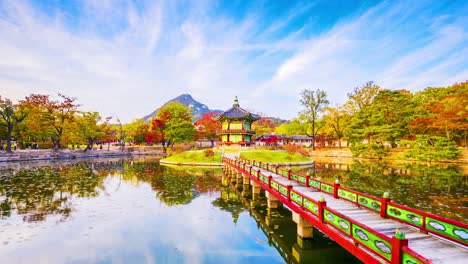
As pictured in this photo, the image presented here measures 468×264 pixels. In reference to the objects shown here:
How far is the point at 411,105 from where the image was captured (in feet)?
161

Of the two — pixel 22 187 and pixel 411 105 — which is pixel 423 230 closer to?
pixel 22 187

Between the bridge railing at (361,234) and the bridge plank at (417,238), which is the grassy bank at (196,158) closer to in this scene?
the bridge railing at (361,234)

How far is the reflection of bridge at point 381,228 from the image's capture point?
5.81 metres

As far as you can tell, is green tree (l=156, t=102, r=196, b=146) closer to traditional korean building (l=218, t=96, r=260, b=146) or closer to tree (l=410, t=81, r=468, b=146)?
traditional korean building (l=218, t=96, r=260, b=146)

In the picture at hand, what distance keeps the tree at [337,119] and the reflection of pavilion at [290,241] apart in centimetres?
5113

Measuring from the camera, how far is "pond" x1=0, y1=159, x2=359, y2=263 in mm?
9352

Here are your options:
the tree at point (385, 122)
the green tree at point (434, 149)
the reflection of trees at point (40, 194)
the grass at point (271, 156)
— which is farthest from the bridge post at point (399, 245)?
the tree at point (385, 122)

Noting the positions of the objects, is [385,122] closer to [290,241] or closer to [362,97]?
[362,97]

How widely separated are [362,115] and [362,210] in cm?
4768

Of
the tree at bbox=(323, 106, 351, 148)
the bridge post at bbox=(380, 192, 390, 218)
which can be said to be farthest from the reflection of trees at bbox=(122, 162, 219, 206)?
the tree at bbox=(323, 106, 351, 148)

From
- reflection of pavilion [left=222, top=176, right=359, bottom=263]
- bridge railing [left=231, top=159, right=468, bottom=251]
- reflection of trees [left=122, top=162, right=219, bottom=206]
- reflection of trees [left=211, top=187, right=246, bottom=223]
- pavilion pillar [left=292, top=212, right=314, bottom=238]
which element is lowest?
reflection of trees [left=211, top=187, right=246, bottom=223]

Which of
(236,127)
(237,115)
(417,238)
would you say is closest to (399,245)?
(417,238)

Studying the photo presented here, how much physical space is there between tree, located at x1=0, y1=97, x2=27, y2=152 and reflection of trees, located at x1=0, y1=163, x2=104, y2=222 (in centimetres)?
2539

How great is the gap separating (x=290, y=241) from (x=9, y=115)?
5517 centimetres
